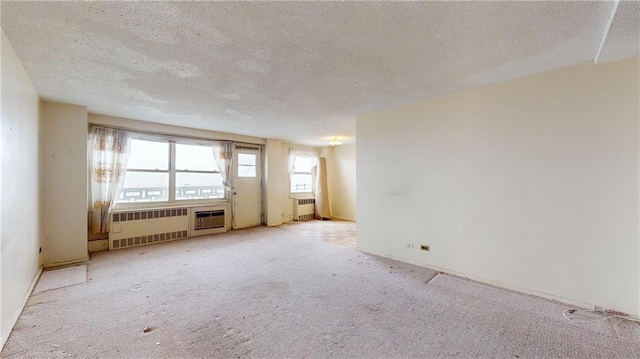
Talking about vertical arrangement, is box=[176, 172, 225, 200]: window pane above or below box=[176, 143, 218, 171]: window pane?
Result: below

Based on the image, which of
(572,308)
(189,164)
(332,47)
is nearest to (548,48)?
(332,47)

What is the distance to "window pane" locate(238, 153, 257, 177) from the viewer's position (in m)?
6.16

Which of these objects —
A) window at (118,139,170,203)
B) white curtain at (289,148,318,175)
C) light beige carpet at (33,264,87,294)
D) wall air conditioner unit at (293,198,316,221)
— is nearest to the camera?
light beige carpet at (33,264,87,294)

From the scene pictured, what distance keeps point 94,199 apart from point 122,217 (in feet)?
1.63

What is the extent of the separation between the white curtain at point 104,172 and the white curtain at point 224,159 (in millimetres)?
1721

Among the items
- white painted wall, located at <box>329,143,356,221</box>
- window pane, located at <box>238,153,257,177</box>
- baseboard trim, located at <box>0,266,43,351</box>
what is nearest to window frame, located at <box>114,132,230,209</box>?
window pane, located at <box>238,153,257,177</box>

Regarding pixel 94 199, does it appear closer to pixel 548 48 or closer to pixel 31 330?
pixel 31 330

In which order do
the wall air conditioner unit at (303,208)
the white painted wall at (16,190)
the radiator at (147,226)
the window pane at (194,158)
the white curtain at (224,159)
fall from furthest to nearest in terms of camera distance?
the wall air conditioner unit at (303,208) → the white curtain at (224,159) → the window pane at (194,158) → the radiator at (147,226) → the white painted wall at (16,190)

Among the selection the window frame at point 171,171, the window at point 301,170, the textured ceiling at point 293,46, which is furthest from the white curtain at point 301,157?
the textured ceiling at point 293,46

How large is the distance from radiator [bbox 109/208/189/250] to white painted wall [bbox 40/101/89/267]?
22.8 inches

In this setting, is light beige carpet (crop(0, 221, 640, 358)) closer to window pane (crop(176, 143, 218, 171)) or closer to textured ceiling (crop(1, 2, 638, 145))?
textured ceiling (crop(1, 2, 638, 145))

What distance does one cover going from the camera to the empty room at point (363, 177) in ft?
5.74

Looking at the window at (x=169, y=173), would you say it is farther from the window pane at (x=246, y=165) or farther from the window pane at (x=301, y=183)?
the window pane at (x=301, y=183)

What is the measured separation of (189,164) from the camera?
5324 millimetres
